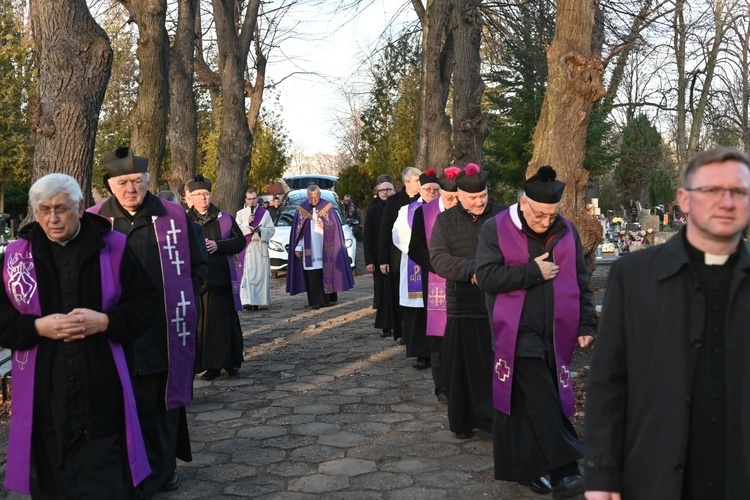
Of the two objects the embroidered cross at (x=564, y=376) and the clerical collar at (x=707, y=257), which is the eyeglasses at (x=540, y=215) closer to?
the embroidered cross at (x=564, y=376)

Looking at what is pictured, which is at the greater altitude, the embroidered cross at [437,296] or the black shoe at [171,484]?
the embroidered cross at [437,296]

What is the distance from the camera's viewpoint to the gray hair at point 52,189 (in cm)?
436

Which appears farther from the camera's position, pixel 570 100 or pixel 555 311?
pixel 570 100

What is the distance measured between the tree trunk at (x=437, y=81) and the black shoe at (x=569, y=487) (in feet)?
41.4

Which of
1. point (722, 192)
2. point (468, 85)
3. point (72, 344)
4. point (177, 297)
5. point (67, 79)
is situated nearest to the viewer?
point (722, 192)

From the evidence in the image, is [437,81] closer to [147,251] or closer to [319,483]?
[147,251]

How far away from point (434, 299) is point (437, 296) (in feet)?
0.12

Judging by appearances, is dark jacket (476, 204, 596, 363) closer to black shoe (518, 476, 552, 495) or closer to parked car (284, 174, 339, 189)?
black shoe (518, 476, 552, 495)

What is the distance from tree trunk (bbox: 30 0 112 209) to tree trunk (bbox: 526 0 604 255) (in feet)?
13.3

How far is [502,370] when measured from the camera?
5938mm

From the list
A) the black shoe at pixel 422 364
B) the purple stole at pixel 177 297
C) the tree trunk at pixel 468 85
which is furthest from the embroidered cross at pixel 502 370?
the tree trunk at pixel 468 85

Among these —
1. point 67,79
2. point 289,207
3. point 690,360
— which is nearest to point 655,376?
point 690,360

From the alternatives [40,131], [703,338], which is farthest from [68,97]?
[703,338]

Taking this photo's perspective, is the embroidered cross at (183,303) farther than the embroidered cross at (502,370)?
Yes
